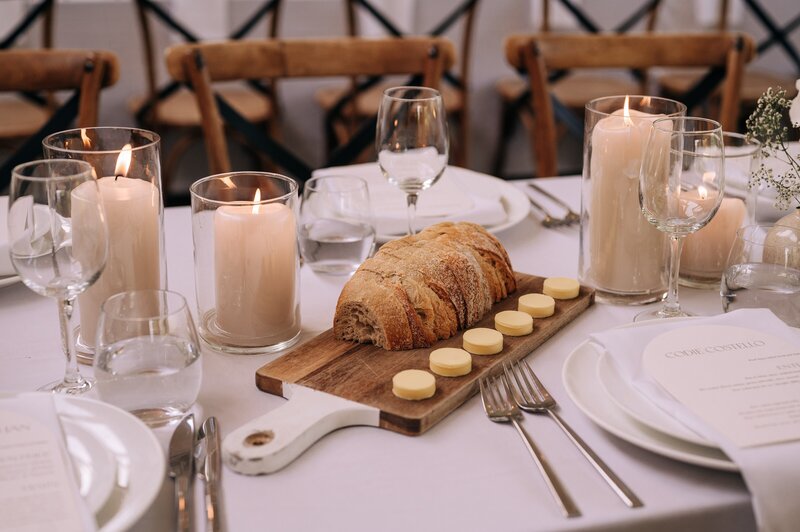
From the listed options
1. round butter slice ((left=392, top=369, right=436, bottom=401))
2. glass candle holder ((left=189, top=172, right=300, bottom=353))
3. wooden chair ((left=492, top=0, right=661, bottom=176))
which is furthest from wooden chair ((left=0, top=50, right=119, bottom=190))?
wooden chair ((left=492, top=0, right=661, bottom=176))

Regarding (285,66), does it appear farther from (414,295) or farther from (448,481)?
(448,481)

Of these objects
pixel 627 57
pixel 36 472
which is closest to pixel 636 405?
pixel 36 472

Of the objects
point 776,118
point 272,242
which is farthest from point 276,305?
point 776,118

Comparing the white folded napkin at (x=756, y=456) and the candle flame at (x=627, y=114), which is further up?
the candle flame at (x=627, y=114)

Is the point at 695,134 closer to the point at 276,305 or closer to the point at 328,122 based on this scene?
the point at 276,305

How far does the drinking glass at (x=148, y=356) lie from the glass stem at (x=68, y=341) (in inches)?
2.7

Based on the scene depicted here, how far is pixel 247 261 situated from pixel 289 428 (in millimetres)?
214

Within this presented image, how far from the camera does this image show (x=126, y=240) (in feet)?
2.91

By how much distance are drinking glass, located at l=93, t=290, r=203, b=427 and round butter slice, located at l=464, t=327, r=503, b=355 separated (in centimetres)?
27

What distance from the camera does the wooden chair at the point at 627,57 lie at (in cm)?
184

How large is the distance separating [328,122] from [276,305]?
2462 mm

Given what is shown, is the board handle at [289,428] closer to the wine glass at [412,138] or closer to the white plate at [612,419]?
the white plate at [612,419]

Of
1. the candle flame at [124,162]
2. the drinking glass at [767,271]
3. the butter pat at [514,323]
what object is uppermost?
the candle flame at [124,162]

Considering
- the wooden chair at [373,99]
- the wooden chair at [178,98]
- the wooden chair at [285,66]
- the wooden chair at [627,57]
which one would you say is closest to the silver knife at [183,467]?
the wooden chair at [285,66]
